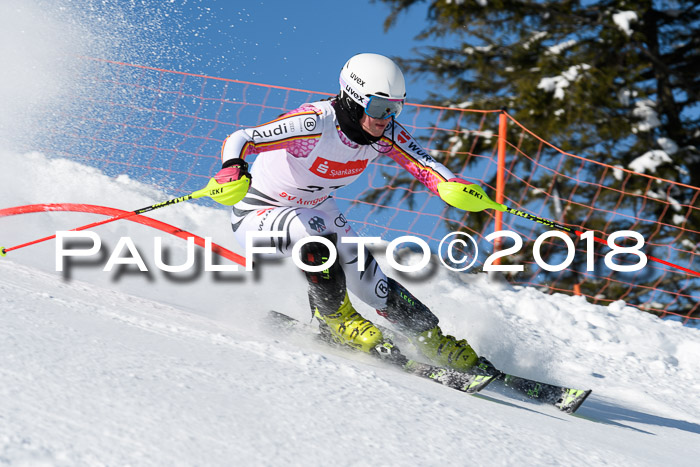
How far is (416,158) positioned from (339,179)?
45 centimetres

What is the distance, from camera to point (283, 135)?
11.5 ft

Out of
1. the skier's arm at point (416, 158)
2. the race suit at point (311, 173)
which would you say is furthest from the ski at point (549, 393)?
the skier's arm at point (416, 158)

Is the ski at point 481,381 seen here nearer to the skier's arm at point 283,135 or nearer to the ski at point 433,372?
the ski at point 433,372

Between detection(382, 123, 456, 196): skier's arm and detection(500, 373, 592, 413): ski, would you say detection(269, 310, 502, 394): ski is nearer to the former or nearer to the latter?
detection(500, 373, 592, 413): ski

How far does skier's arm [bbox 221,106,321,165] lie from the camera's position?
3424mm

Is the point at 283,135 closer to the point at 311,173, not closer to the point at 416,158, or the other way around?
the point at 311,173

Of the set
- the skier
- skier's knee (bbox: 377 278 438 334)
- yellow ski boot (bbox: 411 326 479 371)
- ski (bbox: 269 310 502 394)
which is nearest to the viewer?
ski (bbox: 269 310 502 394)

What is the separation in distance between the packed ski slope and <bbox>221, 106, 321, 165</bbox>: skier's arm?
849 mm

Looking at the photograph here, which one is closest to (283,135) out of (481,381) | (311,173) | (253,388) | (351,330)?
(311,173)

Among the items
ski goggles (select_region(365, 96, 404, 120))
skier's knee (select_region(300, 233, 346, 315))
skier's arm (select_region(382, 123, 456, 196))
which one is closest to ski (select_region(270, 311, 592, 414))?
skier's knee (select_region(300, 233, 346, 315))

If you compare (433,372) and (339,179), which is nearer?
(433,372)

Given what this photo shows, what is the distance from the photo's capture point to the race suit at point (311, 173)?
352 centimetres

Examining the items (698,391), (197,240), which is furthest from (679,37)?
(197,240)

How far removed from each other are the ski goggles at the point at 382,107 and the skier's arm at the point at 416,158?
1.16 ft
